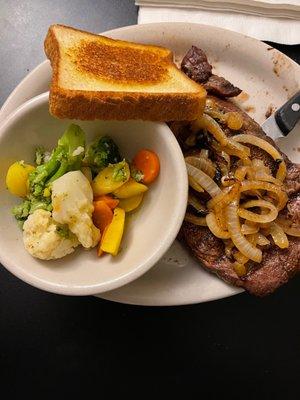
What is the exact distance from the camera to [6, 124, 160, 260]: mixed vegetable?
153 cm

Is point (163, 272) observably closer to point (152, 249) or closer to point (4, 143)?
point (152, 249)

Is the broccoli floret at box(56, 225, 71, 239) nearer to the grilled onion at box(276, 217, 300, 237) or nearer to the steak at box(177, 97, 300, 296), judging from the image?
the steak at box(177, 97, 300, 296)

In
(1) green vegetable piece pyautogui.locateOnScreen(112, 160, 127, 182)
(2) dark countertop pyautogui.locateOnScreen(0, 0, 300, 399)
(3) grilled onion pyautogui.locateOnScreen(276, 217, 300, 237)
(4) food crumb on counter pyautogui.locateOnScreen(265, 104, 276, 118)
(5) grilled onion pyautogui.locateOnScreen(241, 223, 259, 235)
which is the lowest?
(2) dark countertop pyautogui.locateOnScreen(0, 0, 300, 399)

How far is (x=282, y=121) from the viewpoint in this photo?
5.87ft

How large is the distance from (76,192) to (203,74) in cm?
64

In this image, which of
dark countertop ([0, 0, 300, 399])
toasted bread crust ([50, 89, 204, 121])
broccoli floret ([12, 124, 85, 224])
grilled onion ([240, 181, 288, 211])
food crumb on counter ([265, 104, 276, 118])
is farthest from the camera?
dark countertop ([0, 0, 300, 399])

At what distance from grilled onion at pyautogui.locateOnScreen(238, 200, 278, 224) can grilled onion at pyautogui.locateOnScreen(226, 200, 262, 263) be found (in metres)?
0.02

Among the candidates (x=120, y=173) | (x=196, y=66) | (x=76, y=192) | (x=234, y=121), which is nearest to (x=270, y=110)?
(x=234, y=121)

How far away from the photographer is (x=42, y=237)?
1539 mm

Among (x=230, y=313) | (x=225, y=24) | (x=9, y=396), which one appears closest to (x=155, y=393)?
(x=230, y=313)

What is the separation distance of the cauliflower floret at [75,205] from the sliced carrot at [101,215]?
0.12ft

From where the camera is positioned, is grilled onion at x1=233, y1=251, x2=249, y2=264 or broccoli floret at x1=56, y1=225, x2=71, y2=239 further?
grilled onion at x1=233, y1=251, x2=249, y2=264

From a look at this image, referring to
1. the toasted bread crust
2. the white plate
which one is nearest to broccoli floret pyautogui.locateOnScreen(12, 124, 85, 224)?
the toasted bread crust

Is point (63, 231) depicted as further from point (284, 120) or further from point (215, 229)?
point (284, 120)
